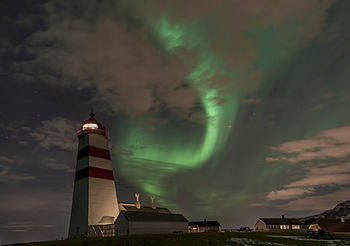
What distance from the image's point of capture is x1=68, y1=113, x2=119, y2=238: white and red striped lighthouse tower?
1810 inches

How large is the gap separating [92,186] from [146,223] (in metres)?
11.0

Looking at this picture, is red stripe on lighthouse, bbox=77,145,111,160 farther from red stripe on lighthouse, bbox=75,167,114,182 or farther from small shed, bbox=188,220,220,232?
small shed, bbox=188,220,220,232

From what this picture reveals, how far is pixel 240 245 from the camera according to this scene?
93.7ft

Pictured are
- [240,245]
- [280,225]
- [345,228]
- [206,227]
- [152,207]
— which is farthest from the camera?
[206,227]

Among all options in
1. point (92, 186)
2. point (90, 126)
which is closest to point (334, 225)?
point (92, 186)

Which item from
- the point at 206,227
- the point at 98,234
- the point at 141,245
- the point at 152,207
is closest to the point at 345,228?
the point at 206,227

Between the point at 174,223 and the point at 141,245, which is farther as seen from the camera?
the point at 174,223

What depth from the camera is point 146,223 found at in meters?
48.1

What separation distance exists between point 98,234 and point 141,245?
2179 centimetres

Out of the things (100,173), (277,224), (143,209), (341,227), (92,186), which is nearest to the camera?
(92,186)

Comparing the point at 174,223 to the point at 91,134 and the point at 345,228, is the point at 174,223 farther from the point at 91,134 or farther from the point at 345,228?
the point at 345,228

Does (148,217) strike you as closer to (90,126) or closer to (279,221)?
(90,126)

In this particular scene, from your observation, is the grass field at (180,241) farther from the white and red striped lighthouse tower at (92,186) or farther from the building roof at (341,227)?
the building roof at (341,227)

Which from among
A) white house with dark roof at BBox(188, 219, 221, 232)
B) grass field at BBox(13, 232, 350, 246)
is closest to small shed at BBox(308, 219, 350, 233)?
white house with dark roof at BBox(188, 219, 221, 232)
